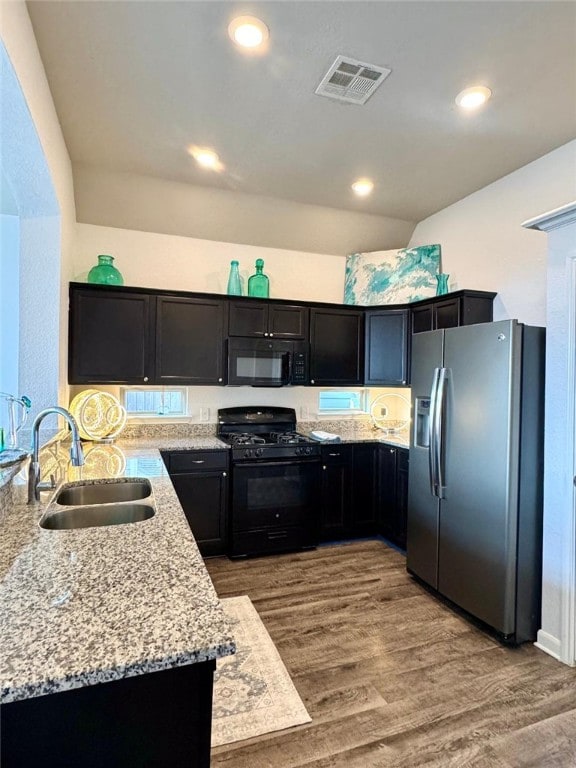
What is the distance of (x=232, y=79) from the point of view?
227 cm

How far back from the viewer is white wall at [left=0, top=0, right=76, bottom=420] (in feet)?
5.50

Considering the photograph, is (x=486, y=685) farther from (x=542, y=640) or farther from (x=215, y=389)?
(x=215, y=389)

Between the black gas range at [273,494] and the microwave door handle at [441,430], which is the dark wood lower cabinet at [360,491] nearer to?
the black gas range at [273,494]

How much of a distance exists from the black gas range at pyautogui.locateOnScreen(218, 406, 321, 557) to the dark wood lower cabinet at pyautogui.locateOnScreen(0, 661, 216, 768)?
2.55 m

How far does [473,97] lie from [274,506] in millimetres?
3188

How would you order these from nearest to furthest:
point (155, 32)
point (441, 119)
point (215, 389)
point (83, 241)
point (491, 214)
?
point (155, 32) < point (441, 119) < point (491, 214) < point (83, 241) < point (215, 389)

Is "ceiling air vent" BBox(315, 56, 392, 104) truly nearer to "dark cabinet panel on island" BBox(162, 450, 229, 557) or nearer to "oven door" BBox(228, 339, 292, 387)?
"oven door" BBox(228, 339, 292, 387)

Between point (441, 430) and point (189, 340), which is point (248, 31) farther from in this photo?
point (441, 430)

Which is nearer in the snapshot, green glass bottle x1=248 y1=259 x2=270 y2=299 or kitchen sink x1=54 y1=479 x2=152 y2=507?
kitchen sink x1=54 y1=479 x2=152 y2=507

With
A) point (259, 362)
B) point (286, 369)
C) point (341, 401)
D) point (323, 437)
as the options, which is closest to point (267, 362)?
point (259, 362)

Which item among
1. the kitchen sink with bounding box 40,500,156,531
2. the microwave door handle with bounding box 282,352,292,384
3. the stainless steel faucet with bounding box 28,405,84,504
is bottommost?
→ the kitchen sink with bounding box 40,500,156,531

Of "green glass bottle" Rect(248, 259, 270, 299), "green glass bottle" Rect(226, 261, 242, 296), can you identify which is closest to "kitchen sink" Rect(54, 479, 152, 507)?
"green glass bottle" Rect(226, 261, 242, 296)

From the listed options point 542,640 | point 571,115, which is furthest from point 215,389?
point 571,115

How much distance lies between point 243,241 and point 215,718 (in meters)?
3.70
